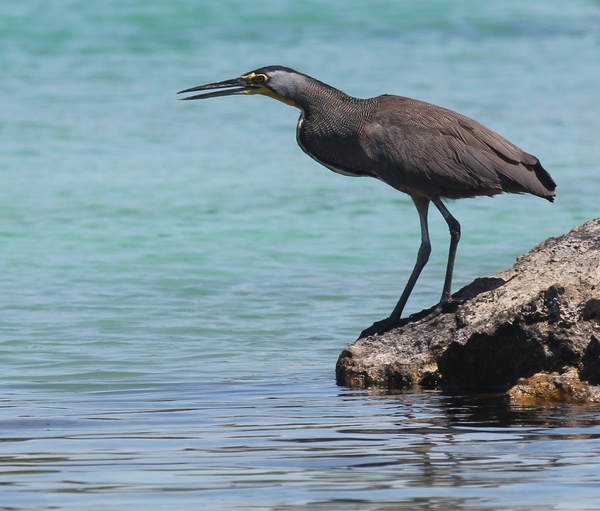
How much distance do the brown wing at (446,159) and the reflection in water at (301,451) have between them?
1339 mm

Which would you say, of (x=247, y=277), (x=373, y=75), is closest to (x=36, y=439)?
(x=247, y=277)

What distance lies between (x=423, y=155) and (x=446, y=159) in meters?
0.13

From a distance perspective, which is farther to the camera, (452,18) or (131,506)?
(452,18)

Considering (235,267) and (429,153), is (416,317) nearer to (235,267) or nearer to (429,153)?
(429,153)

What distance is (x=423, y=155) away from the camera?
7.11 meters

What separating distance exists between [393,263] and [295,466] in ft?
25.7

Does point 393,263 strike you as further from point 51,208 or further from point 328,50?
point 328,50

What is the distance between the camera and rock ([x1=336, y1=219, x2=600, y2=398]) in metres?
6.04

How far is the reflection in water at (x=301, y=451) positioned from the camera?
4379 mm

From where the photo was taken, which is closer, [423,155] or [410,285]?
[423,155]

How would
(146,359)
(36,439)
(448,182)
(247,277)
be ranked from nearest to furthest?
(36,439)
(448,182)
(146,359)
(247,277)

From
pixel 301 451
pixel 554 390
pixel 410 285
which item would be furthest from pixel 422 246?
pixel 301 451

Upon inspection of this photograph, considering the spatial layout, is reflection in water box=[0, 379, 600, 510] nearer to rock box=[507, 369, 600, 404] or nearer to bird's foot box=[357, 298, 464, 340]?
rock box=[507, 369, 600, 404]

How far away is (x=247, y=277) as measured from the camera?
1197 cm
